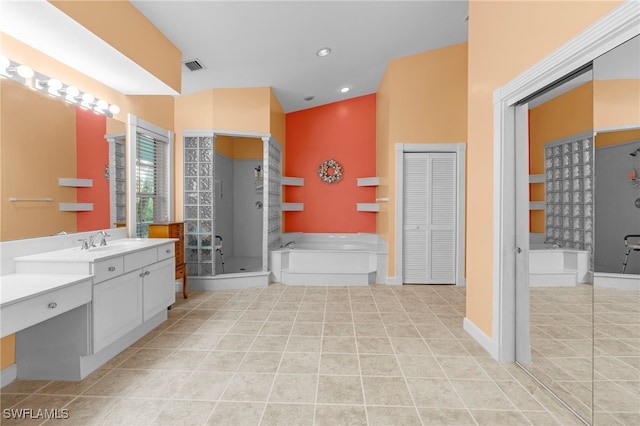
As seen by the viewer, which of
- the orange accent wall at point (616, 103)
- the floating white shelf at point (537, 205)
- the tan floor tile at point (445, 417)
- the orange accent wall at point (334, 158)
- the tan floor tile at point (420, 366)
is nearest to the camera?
the orange accent wall at point (616, 103)

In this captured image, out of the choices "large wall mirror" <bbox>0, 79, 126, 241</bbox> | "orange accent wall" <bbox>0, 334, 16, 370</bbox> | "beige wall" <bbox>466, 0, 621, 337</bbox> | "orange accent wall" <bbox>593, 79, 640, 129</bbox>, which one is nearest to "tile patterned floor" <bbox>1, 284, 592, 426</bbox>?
"orange accent wall" <bbox>0, 334, 16, 370</bbox>

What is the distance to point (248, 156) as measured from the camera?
668 cm

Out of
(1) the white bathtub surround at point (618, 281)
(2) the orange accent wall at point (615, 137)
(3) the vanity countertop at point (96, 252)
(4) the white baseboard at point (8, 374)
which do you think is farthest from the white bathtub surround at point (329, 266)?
(2) the orange accent wall at point (615, 137)

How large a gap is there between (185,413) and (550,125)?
3.19 m

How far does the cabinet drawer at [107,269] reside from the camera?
2.21m

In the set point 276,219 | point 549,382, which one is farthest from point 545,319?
point 276,219

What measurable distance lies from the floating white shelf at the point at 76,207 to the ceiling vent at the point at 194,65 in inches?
81.4

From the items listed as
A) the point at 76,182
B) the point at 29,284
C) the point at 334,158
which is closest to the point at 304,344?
the point at 29,284

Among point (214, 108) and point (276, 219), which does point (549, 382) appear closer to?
point (276, 219)

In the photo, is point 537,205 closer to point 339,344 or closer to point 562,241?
point 562,241

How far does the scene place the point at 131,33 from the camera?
8.96ft

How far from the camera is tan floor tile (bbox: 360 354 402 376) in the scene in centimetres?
225

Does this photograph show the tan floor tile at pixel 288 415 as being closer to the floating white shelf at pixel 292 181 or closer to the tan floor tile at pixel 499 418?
the tan floor tile at pixel 499 418

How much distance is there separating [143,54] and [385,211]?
3783 mm
